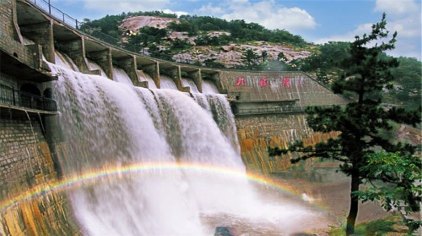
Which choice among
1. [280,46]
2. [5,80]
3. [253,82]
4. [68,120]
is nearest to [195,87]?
[253,82]

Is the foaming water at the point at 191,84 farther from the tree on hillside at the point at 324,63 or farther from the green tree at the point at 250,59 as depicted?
the green tree at the point at 250,59

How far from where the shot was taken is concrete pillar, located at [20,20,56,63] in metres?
19.0

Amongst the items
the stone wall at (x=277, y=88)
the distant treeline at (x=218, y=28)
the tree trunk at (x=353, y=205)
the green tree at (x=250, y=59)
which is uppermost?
the distant treeline at (x=218, y=28)

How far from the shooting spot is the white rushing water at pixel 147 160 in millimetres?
16125

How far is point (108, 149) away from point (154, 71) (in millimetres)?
13727

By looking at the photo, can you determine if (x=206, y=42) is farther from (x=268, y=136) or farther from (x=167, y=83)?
(x=167, y=83)

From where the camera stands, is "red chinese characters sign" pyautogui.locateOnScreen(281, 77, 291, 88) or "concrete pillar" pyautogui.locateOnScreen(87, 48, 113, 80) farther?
"red chinese characters sign" pyautogui.locateOnScreen(281, 77, 291, 88)

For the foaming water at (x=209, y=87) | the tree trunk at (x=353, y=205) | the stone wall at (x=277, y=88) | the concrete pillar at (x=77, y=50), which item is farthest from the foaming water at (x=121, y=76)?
the tree trunk at (x=353, y=205)

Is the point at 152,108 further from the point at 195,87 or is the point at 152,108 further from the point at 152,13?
the point at 152,13

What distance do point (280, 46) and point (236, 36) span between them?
8088 mm

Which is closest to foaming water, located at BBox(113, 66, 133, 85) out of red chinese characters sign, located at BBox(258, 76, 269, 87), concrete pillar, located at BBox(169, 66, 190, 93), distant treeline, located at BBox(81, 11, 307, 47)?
concrete pillar, located at BBox(169, 66, 190, 93)

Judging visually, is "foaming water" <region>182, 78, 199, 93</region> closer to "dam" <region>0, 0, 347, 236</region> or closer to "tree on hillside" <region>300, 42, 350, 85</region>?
"dam" <region>0, 0, 347, 236</region>

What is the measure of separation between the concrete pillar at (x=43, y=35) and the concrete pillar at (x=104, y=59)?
5.93 m

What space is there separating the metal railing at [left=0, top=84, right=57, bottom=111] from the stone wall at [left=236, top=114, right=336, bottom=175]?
18.7m
